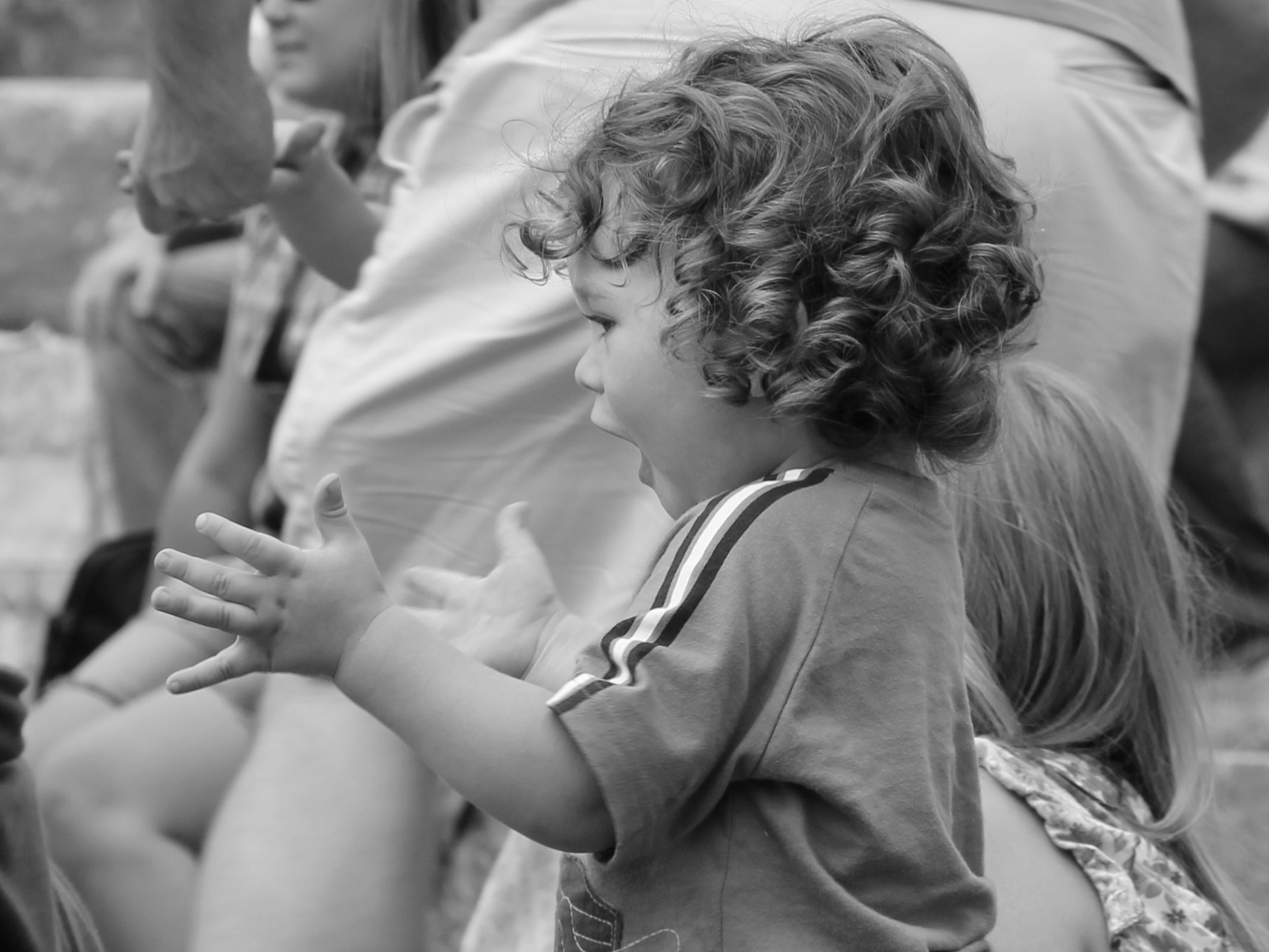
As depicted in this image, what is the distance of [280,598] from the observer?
102 cm

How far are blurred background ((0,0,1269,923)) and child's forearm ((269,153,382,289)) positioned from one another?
609 mm

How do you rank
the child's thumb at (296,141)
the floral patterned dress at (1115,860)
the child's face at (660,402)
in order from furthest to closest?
1. the child's thumb at (296,141)
2. the floral patterned dress at (1115,860)
3. the child's face at (660,402)

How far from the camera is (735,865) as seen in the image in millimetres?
1062

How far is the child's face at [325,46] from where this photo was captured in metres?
2.25

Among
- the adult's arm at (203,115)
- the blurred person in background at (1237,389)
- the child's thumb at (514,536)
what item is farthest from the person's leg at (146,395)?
the child's thumb at (514,536)

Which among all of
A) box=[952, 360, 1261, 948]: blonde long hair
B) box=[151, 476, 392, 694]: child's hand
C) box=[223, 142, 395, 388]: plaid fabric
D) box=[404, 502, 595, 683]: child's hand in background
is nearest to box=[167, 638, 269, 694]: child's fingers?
box=[151, 476, 392, 694]: child's hand

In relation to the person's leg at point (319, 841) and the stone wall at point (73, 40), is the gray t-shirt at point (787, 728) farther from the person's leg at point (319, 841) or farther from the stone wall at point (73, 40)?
the stone wall at point (73, 40)

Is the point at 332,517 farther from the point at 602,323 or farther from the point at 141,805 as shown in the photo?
the point at 141,805

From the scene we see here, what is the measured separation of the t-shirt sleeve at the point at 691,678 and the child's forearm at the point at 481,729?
0.06 feet

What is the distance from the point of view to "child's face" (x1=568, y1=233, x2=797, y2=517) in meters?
1.10

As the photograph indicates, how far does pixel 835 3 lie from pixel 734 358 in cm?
63

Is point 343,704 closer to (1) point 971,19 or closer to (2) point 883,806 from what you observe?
(2) point 883,806

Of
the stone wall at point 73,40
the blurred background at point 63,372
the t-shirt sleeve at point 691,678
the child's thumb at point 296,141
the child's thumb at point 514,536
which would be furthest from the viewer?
the stone wall at point 73,40

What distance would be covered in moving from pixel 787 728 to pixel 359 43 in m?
1.54
